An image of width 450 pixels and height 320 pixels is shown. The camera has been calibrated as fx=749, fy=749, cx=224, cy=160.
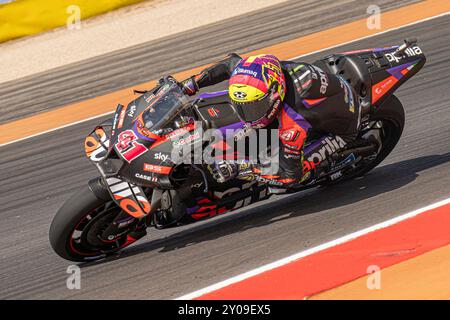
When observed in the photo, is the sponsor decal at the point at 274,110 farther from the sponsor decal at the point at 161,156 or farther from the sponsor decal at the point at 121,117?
the sponsor decal at the point at 121,117

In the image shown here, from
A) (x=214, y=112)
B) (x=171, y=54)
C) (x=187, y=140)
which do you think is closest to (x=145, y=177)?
(x=187, y=140)

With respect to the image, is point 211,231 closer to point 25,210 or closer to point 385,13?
point 25,210

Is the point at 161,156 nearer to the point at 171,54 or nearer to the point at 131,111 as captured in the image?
the point at 131,111

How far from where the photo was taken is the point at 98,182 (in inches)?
237

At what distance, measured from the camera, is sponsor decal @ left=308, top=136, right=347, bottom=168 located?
664 centimetres

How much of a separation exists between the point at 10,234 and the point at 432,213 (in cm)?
410

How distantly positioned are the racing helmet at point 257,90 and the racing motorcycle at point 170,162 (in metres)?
0.25

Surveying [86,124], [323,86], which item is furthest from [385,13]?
[323,86]

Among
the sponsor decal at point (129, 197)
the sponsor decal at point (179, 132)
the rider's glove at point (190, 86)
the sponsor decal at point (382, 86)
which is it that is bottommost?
the sponsor decal at point (129, 197)

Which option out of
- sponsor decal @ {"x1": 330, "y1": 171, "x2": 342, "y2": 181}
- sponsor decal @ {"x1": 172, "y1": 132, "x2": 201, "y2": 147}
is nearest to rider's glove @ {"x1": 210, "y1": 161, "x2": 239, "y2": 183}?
sponsor decal @ {"x1": 172, "y1": 132, "x2": 201, "y2": 147}

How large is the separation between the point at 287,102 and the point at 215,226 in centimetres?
145

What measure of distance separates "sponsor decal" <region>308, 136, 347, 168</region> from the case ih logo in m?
1.60

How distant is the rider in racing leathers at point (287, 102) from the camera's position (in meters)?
6.02

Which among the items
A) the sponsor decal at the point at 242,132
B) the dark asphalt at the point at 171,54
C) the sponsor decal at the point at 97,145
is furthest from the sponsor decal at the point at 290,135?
the dark asphalt at the point at 171,54
